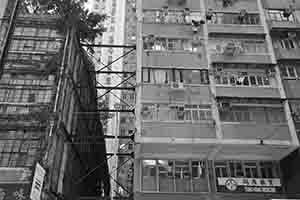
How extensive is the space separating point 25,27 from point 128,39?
86.7ft

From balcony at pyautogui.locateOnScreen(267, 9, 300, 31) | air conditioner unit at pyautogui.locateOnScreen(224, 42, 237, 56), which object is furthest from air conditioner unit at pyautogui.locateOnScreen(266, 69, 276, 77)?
balcony at pyautogui.locateOnScreen(267, 9, 300, 31)

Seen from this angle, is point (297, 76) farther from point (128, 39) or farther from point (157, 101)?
point (128, 39)

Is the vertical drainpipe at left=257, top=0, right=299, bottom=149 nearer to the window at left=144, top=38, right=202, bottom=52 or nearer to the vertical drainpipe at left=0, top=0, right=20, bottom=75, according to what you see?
the window at left=144, top=38, right=202, bottom=52

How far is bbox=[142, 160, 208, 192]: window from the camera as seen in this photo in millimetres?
14688

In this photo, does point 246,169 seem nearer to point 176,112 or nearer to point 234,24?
point 176,112

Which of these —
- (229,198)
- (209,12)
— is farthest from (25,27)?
(229,198)

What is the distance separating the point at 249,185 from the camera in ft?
48.5

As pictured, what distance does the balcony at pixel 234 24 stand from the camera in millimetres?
17817

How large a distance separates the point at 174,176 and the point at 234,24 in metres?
9.94

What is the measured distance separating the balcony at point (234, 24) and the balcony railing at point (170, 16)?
113 centimetres

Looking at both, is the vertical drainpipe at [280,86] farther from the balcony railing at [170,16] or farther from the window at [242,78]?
the balcony railing at [170,16]

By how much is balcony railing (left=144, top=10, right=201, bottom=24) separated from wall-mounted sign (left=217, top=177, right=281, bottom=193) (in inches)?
379

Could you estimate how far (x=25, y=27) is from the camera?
17.3 metres

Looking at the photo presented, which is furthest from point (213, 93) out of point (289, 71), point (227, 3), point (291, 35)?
point (227, 3)
